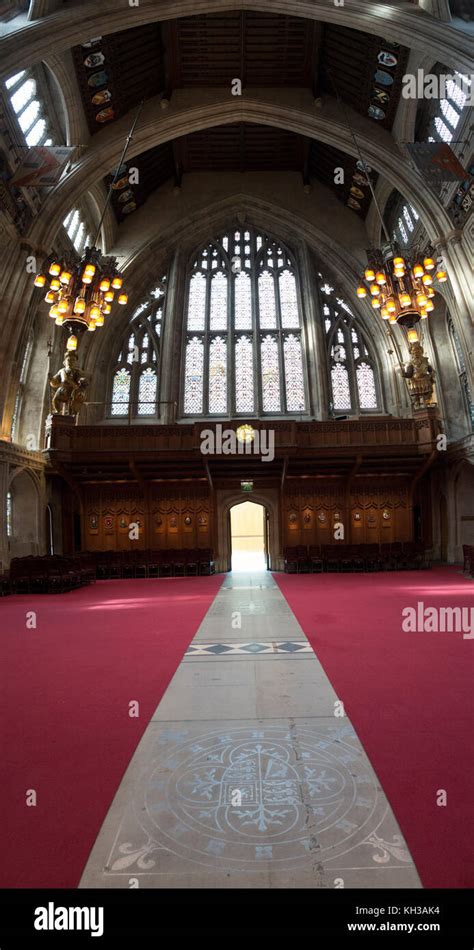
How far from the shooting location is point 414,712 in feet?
11.1

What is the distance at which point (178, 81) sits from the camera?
16781mm

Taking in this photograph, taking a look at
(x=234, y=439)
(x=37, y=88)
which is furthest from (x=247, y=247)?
(x=234, y=439)

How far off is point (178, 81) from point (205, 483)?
14.8 metres

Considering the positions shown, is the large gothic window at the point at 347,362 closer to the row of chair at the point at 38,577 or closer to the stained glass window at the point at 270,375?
the stained glass window at the point at 270,375

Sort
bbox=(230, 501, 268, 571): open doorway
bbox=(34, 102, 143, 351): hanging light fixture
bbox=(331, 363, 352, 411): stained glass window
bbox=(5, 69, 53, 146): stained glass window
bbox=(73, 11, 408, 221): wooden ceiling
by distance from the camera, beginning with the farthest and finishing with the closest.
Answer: bbox=(230, 501, 268, 571): open doorway < bbox=(331, 363, 352, 411): stained glass window < bbox=(73, 11, 408, 221): wooden ceiling < bbox=(5, 69, 53, 146): stained glass window < bbox=(34, 102, 143, 351): hanging light fixture

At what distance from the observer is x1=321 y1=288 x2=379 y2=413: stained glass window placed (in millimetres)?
20219

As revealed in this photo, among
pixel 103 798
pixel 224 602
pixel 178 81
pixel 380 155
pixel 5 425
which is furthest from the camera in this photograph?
pixel 178 81

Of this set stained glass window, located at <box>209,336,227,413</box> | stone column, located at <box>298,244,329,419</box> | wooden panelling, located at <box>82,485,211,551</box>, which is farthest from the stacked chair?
stained glass window, located at <box>209,336,227,413</box>

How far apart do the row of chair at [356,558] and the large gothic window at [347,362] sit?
6.81 meters

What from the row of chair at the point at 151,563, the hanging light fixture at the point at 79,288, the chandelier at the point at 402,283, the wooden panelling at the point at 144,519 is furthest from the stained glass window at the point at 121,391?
the chandelier at the point at 402,283

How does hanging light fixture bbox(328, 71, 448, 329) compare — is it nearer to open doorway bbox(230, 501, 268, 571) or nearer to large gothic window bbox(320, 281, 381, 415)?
large gothic window bbox(320, 281, 381, 415)

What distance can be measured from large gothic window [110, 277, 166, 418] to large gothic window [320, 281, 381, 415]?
25.4 feet

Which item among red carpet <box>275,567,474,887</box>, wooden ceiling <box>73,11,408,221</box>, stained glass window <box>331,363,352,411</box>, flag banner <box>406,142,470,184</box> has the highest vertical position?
wooden ceiling <box>73,11,408,221</box>
